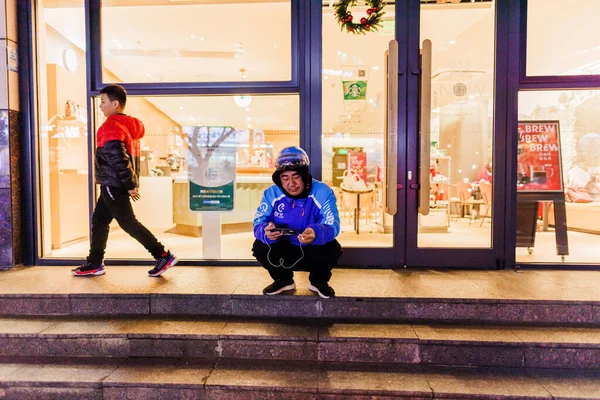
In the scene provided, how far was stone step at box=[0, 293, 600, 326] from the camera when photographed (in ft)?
9.55

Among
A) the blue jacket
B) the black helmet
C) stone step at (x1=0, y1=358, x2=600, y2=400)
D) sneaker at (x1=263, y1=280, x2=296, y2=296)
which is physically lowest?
stone step at (x1=0, y1=358, x2=600, y2=400)

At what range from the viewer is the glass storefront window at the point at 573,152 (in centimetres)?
478

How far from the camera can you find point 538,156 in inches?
173

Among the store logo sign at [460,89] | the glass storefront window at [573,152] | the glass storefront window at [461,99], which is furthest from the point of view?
the glass storefront window at [573,152]


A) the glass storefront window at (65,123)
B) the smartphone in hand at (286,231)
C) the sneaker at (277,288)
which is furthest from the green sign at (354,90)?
the glass storefront window at (65,123)

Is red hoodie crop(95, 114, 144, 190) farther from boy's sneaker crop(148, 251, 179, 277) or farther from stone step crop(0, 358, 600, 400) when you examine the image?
stone step crop(0, 358, 600, 400)

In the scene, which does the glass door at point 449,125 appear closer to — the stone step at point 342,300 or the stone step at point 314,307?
the stone step at point 342,300

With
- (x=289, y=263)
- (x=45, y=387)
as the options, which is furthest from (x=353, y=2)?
(x=45, y=387)

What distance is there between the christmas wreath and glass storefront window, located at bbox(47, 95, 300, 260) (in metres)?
0.92

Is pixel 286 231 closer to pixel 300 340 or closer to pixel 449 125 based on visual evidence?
pixel 300 340

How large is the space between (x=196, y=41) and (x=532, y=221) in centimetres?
520

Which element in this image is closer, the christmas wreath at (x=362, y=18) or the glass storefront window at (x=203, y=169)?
the christmas wreath at (x=362, y=18)

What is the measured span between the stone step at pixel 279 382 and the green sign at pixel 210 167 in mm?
2067

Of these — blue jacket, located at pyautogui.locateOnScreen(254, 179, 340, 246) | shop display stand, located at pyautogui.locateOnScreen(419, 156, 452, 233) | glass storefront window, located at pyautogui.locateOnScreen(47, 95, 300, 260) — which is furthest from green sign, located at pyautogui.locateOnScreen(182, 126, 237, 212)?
shop display stand, located at pyautogui.locateOnScreen(419, 156, 452, 233)
